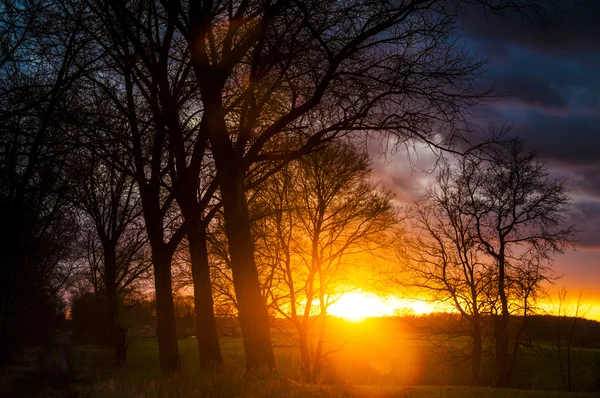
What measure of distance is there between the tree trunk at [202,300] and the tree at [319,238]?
6213 millimetres

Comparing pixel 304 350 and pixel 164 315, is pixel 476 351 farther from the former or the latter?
pixel 164 315

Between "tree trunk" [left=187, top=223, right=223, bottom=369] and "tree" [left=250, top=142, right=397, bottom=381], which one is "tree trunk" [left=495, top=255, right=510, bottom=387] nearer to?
"tree" [left=250, top=142, right=397, bottom=381]

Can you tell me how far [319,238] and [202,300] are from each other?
8439mm

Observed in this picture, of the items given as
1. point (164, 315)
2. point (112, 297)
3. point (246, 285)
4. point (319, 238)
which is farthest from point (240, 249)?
point (112, 297)

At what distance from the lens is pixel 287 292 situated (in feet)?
72.7

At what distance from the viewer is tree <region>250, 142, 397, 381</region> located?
68.4ft

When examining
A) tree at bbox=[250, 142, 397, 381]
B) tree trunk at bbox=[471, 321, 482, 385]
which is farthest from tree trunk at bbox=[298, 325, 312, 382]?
tree trunk at bbox=[471, 321, 482, 385]

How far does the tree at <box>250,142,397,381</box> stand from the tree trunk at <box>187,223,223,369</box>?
621 cm

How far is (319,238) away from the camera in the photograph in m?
21.8

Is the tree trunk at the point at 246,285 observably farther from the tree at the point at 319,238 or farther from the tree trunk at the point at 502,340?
the tree trunk at the point at 502,340

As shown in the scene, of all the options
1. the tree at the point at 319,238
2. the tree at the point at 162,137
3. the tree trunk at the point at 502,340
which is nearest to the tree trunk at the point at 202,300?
the tree at the point at 162,137

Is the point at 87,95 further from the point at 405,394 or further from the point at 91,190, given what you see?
the point at 91,190

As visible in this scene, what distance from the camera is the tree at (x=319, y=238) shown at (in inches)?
821

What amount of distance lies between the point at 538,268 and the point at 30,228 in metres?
19.9
